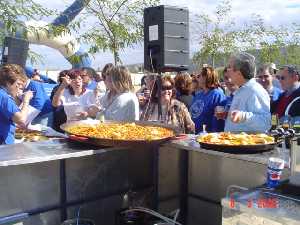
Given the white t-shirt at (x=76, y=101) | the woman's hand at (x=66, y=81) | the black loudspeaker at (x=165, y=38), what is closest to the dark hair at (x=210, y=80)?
the black loudspeaker at (x=165, y=38)

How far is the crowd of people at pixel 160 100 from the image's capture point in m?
2.92

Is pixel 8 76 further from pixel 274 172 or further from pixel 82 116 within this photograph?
pixel 274 172

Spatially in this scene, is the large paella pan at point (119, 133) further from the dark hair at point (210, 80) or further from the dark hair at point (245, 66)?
the dark hair at point (210, 80)

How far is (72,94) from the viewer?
15.5 ft

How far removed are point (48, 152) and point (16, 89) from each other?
Result: 142cm

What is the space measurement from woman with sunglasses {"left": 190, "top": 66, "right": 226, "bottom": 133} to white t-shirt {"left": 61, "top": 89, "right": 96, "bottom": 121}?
113 centimetres

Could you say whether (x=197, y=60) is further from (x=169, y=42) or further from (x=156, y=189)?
(x=156, y=189)

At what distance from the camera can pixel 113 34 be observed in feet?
21.9

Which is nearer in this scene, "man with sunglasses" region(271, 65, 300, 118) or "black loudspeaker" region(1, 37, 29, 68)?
"man with sunglasses" region(271, 65, 300, 118)

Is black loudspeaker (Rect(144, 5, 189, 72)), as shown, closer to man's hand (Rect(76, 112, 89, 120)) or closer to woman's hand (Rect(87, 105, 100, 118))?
woman's hand (Rect(87, 105, 100, 118))

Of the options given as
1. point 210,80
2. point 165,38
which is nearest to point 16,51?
point 165,38
